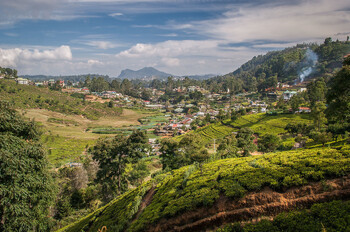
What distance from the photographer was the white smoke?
359 feet

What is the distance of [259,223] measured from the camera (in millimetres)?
6035

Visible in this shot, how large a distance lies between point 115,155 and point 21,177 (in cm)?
1022

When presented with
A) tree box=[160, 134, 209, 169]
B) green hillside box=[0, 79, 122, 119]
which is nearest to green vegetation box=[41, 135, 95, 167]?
tree box=[160, 134, 209, 169]

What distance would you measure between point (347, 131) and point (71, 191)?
30839mm

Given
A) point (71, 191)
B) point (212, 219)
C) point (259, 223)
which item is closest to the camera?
point (259, 223)

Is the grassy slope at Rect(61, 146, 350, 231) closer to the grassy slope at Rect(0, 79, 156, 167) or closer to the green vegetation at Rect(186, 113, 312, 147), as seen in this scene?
the green vegetation at Rect(186, 113, 312, 147)

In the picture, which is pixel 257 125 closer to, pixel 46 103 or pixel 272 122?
pixel 272 122

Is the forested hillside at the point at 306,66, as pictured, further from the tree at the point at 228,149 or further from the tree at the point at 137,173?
the tree at the point at 137,173

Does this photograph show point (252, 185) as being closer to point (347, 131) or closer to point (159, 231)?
point (159, 231)

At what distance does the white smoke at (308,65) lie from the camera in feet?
359

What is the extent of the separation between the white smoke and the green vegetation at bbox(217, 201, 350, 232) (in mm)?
120663

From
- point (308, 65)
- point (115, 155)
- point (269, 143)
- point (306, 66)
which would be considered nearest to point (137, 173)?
point (115, 155)

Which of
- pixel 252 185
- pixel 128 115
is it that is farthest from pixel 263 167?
pixel 128 115

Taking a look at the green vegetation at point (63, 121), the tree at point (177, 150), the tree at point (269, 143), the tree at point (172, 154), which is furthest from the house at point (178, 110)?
the tree at point (172, 154)
